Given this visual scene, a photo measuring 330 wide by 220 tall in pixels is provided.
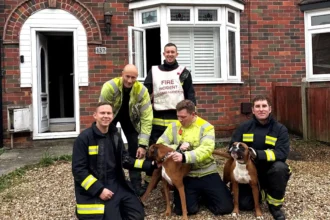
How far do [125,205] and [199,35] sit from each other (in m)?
5.69

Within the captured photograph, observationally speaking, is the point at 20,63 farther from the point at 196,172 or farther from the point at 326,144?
the point at 326,144

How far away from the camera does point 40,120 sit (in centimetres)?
828

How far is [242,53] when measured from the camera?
29.0 ft

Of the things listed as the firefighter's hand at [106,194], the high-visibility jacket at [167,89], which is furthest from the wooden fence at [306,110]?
the firefighter's hand at [106,194]

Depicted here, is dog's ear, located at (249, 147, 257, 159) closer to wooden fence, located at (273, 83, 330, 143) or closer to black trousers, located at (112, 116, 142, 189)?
black trousers, located at (112, 116, 142, 189)

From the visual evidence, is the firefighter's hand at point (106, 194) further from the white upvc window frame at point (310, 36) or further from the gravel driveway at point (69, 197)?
the white upvc window frame at point (310, 36)

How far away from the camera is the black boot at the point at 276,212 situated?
377 centimetres

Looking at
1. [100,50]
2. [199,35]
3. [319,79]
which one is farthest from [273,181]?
[319,79]

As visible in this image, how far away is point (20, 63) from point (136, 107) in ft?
15.5

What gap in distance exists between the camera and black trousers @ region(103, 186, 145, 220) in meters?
3.42

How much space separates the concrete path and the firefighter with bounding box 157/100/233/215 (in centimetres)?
335

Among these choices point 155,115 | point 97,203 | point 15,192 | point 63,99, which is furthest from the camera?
point 63,99

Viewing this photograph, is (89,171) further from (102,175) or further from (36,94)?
(36,94)

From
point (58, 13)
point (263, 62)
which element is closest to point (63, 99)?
point (58, 13)
